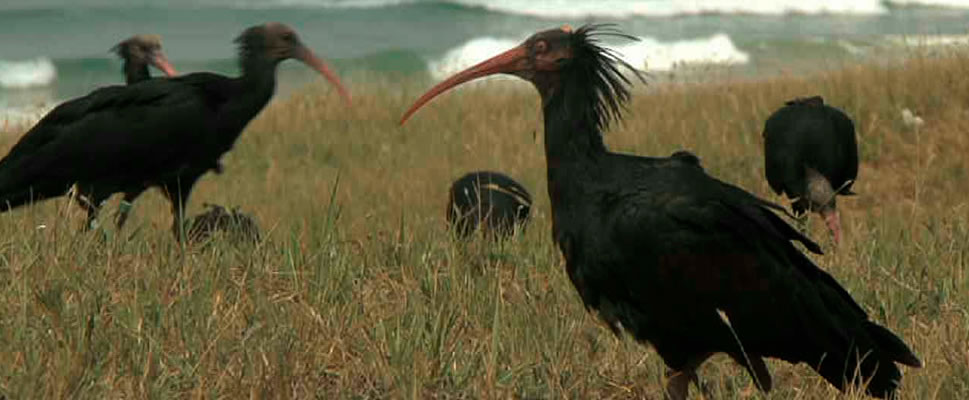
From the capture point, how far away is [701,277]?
4.07 m

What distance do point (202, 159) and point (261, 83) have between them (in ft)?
1.75

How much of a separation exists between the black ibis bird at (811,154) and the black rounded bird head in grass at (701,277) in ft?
9.65

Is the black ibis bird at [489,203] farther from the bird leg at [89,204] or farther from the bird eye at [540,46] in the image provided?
the bird eye at [540,46]

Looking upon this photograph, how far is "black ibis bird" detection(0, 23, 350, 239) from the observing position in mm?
7020

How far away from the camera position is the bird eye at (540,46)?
4641 mm

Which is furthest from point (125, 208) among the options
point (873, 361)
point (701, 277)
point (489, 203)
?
point (873, 361)

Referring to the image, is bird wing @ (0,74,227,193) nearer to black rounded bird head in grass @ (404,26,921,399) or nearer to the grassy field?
the grassy field

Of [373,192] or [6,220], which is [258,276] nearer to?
[6,220]

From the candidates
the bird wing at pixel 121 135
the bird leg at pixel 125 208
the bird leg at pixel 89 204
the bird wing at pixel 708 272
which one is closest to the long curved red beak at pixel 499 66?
the bird wing at pixel 708 272

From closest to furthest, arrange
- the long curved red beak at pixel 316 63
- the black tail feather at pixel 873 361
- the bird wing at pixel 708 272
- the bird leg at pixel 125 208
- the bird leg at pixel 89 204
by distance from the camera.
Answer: the bird wing at pixel 708 272
the black tail feather at pixel 873 361
the bird leg at pixel 125 208
the bird leg at pixel 89 204
the long curved red beak at pixel 316 63

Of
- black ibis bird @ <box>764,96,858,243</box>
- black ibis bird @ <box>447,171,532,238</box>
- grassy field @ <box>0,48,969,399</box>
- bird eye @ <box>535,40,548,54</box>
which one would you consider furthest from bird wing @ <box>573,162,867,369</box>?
black ibis bird @ <box>764,96,858,243</box>

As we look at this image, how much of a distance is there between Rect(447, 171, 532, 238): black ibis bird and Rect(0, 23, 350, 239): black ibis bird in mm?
1158

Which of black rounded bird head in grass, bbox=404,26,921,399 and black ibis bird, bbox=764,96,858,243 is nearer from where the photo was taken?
black rounded bird head in grass, bbox=404,26,921,399

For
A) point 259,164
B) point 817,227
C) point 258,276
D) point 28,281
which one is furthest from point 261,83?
point 259,164
